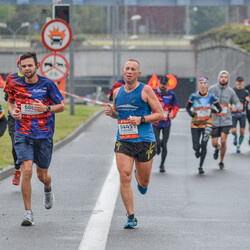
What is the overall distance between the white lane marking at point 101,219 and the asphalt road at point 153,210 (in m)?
0.06

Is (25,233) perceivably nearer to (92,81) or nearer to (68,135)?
(68,135)

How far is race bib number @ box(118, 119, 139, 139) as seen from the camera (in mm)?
8461

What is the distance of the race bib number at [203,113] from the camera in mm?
14656

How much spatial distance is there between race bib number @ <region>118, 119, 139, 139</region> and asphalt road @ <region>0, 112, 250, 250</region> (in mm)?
874

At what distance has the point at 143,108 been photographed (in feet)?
27.9

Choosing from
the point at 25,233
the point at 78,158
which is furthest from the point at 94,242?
the point at 78,158

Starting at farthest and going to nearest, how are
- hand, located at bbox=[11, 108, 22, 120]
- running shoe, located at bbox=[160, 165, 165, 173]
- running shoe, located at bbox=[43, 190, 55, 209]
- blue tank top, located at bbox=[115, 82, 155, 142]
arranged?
running shoe, located at bbox=[160, 165, 165, 173]
running shoe, located at bbox=[43, 190, 55, 209]
hand, located at bbox=[11, 108, 22, 120]
blue tank top, located at bbox=[115, 82, 155, 142]

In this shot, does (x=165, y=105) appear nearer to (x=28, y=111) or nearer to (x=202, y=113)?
(x=202, y=113)

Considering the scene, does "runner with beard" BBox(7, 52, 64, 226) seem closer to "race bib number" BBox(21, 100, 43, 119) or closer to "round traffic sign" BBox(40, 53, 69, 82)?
"race bib number" BBox(21, 100, 43, 119)

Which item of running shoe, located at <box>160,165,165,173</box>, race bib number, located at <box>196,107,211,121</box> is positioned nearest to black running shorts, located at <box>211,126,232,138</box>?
race bib number, located at <box>196,107,211,121</box>

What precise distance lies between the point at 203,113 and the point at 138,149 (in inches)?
246

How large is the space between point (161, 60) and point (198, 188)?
238 feet

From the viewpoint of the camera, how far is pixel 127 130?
8.48 m

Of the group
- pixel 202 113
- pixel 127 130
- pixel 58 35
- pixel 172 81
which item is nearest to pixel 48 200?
pixel 127 130
